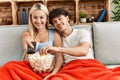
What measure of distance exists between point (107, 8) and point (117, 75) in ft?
4.99

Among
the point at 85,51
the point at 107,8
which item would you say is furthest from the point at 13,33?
the point at 107,8

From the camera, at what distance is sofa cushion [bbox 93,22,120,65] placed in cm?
204

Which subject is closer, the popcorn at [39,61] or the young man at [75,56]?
the young man at [75,56]

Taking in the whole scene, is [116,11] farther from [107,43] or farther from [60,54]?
[60,54]

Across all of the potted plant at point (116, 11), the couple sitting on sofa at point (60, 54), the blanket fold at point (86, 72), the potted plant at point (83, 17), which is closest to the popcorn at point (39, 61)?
the couple sitting on sofa at point (60, 54)

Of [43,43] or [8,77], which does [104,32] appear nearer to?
[43,43]

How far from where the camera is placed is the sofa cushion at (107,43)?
2.04m

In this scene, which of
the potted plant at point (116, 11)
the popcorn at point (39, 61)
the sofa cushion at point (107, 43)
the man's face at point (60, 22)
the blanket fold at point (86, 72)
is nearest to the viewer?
the blanket fold at point (86, 72)

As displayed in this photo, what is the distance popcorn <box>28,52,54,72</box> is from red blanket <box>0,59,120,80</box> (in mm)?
51

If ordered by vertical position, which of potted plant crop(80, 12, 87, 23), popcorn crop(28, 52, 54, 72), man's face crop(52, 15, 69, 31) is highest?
potted plant crop(80, 12, 87, 23)

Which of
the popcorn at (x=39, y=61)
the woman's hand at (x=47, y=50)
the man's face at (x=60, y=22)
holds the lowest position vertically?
the popcorn at (x=39, y=61)

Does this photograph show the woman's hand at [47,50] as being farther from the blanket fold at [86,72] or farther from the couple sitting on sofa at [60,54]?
the blanket fold at [86,72]

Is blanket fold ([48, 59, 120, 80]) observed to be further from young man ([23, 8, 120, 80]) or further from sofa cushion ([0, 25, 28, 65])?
sofa cushion ([0, 25, 28, 65])

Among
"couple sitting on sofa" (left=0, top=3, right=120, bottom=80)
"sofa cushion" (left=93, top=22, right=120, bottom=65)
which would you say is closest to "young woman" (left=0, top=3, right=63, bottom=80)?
"couple sitting on sofa" (left=0, top=3, right=120, bottom=80)
